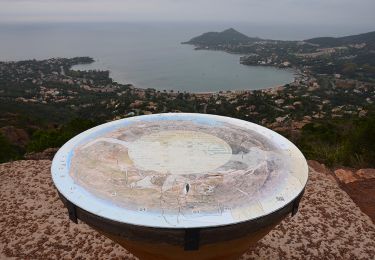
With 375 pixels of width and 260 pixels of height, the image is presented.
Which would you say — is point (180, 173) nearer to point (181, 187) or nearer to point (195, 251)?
point (181, 187)

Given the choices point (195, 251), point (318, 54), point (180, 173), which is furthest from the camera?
point (318, 54)

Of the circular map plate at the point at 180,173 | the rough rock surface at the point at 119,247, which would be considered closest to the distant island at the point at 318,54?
the rough rock surface at the point at 119,247

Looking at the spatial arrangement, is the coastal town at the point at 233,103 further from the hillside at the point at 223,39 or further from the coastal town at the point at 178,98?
the hillside at the point at 223,39

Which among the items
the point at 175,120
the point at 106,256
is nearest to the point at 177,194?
the point at 175,120

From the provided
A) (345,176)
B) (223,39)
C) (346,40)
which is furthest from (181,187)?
(223,39)

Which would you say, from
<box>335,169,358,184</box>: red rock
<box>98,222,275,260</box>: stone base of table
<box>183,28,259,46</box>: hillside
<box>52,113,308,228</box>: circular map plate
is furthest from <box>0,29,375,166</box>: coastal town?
<box>183,28,259,46</box>: hillside

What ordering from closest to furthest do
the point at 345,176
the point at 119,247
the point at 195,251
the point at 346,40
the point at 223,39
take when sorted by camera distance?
the point at 195,251 → the point at 119,247 → the point at 345,176 → the point at 346,40 → the point at 223,39

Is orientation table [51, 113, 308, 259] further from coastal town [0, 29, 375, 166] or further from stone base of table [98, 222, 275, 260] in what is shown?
coastal town [0, 29, 375, 166]
